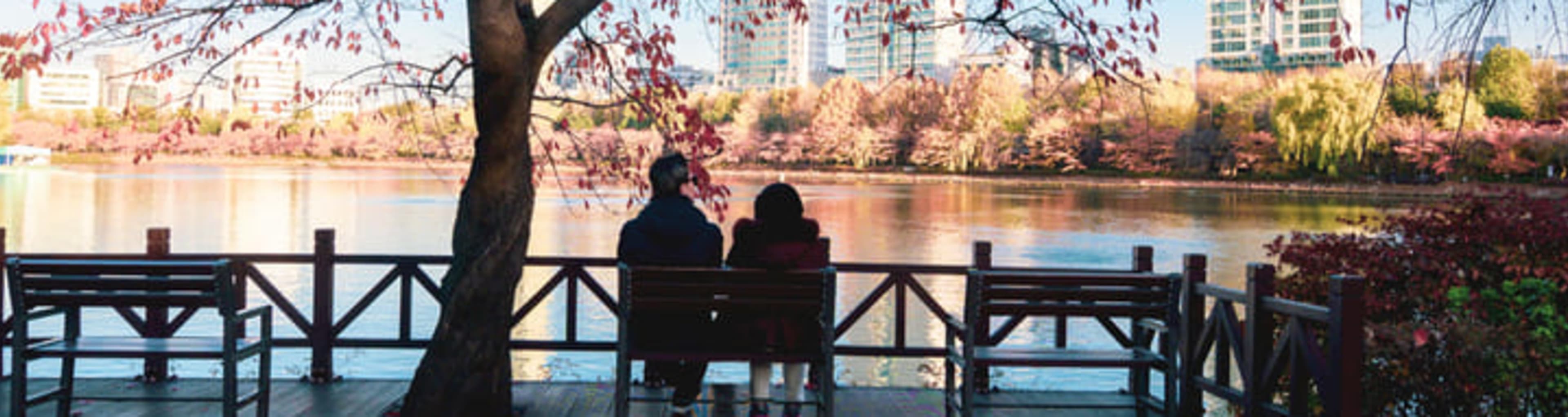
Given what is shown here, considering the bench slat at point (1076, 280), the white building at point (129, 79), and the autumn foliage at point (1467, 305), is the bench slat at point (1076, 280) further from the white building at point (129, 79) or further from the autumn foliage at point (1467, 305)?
the white building at point (129, 79)

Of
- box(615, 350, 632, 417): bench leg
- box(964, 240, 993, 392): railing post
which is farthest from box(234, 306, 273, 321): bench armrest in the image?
box(964, 240, 993, 392): railing post

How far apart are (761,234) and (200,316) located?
12544 millimetres

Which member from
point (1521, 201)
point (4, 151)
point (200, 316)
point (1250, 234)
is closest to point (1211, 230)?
point (1250, 234)

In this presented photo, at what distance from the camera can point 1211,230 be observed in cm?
3300

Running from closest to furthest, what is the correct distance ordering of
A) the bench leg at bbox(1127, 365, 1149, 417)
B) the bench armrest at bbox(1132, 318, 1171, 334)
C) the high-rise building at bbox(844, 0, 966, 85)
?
the bench armrest at bbox(1132, 318, 1171, 334), the bench leg at bbox(1127, 365, 1149, 417), the high-rise building at bbox(844, 0, 966, 85)

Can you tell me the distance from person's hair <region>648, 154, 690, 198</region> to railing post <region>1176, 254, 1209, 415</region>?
2121mm

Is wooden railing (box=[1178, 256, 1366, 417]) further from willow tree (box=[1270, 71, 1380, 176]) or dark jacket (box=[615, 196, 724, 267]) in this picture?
willow tree (box=[1270, 71, 1380, 176])

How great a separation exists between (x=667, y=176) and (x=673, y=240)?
0.25 m

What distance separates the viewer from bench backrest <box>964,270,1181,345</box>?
4383 millimetres

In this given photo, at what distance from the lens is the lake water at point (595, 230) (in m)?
11.2

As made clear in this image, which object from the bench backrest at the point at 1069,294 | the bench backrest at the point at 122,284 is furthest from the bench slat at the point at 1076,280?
the bench backrest at the point at 122,284

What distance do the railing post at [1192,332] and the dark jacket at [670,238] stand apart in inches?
78.3

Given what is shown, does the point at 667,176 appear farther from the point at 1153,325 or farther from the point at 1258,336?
the point at 1258,336

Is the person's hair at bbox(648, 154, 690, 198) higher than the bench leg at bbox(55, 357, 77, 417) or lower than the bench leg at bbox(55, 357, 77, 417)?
A: higher
